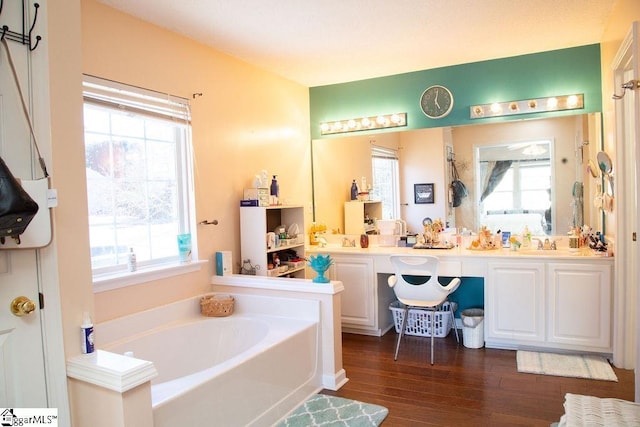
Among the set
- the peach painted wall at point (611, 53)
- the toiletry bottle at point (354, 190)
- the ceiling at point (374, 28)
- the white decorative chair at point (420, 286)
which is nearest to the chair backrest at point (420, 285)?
the white decorative chair at point (420, 286)

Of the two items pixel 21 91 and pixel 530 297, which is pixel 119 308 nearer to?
pixel 21 91

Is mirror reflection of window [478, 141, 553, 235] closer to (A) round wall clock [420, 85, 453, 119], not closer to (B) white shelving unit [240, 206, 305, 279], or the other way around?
(A) round wall clock [420, 85, 453, 119]

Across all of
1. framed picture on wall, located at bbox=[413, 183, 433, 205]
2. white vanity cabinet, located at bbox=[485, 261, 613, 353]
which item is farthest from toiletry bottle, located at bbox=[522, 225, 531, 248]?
framed picture on wall, located at bbox=[413, 183, 433, 205]

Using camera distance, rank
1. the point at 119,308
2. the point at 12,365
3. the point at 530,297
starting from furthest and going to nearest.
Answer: the point at 530,297
the point at 119,308
the point at 12,365

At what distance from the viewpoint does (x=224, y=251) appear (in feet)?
11.7

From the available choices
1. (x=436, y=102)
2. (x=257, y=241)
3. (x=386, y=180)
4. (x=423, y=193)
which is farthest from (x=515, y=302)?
(x=257, y=241)

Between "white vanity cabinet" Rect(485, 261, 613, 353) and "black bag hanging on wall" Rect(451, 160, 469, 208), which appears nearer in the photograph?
"white vanity cabinet" Rect(485, 261, 613, 353)

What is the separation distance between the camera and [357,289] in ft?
13.8

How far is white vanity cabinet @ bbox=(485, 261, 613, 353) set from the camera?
337cm

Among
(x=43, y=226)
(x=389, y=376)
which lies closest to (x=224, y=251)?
(x=389, y=376)

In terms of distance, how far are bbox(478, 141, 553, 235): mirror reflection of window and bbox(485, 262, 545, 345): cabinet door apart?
545 millimetres

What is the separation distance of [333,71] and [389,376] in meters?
2.79

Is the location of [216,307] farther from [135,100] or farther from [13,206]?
[13,206]

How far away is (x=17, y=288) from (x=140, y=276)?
4.00 feet
